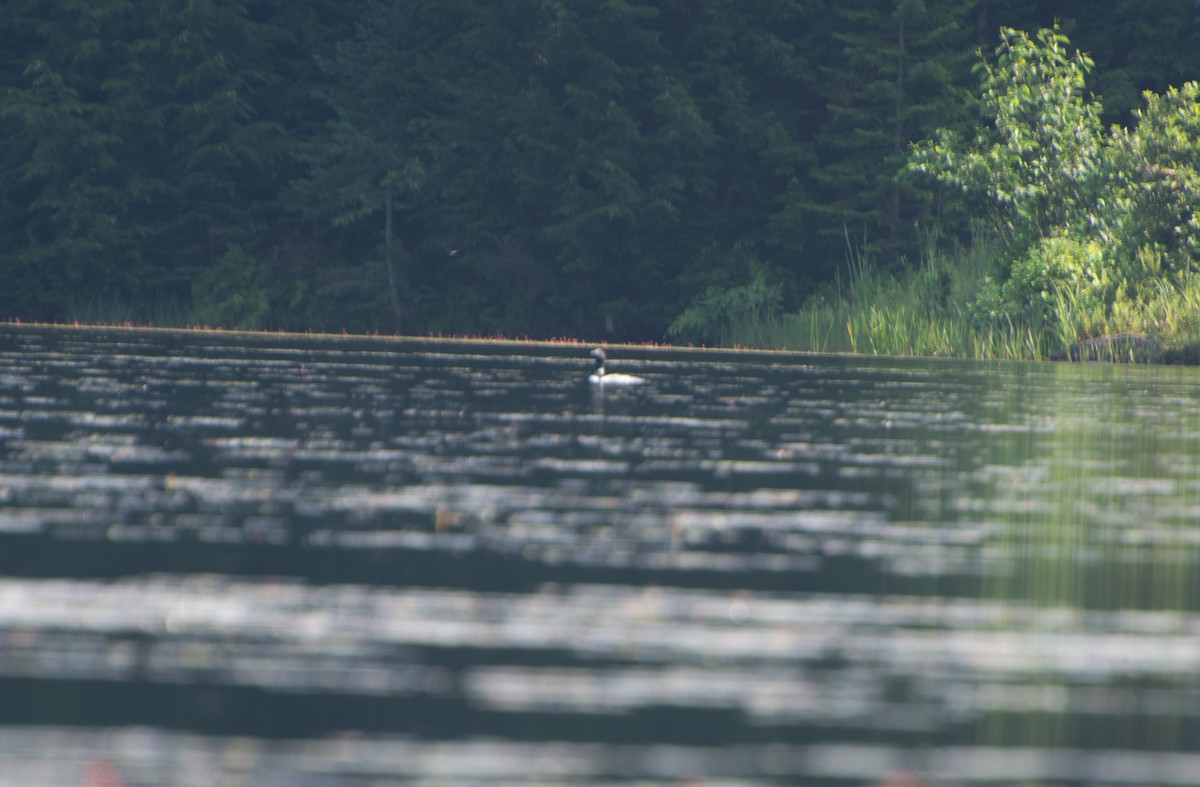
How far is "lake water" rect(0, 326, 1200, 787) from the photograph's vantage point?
228 inches

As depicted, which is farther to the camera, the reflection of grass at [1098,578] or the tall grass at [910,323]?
the tall grass at [910,323]

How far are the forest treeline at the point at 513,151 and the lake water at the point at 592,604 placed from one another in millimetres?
31713

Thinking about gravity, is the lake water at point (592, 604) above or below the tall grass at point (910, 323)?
below

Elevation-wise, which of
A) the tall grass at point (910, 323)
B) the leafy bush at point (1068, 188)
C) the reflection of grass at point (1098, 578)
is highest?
the leafy bush at point (1068, 188)

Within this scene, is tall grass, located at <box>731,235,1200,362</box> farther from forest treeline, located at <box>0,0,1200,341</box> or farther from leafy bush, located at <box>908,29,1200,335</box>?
forest treeline, located at <box>0,0,1200,341</box>

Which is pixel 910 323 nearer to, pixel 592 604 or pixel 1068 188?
pixel 1068 188

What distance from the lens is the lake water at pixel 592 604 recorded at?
5.79m

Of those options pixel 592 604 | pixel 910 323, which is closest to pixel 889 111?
pixel 910 323

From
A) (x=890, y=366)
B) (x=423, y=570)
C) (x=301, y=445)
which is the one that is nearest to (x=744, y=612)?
(x=423, y=570)

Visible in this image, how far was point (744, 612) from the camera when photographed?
316 inches

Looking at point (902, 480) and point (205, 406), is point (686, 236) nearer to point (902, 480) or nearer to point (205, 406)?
point (205, 406)

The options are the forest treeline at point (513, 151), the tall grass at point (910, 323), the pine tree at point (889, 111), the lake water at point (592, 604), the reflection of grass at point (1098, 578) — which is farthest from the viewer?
the forest treeline at point (513, 151)

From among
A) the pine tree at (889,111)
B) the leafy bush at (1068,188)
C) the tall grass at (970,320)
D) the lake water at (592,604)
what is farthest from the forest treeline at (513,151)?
the lake water at (592,604)

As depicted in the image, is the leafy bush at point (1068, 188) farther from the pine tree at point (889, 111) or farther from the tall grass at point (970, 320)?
the pine tree at point (889, 111)
